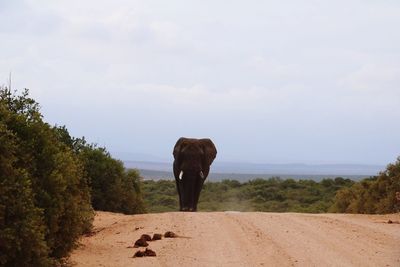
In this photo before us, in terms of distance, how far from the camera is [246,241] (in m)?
15.0

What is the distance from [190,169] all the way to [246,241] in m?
13.5

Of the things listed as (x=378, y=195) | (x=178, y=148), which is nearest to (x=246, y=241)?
(x=378, y=195)

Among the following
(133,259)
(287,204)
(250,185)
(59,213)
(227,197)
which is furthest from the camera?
(250,185)

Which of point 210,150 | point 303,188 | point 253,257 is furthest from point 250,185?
point 253,257

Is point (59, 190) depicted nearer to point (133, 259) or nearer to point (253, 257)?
point (133, 259)

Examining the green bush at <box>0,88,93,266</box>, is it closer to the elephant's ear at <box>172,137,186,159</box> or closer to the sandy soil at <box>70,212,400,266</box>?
the sandy soil at <box>70,212,400,266</box>

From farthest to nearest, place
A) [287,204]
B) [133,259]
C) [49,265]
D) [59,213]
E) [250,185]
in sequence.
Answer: [250,185]
[287,204]
[133,259]
[59,213]
[49,265]

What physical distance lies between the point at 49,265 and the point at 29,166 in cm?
153

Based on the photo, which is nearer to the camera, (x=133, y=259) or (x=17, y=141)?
(x=17, y=141)

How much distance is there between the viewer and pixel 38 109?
11.6 metres

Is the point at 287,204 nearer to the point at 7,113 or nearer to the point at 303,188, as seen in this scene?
the point at 303,188

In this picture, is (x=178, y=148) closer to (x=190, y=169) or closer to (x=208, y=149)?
(x=208, y=149)

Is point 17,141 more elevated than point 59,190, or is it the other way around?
point 17,141

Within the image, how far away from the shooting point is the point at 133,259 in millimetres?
12641
